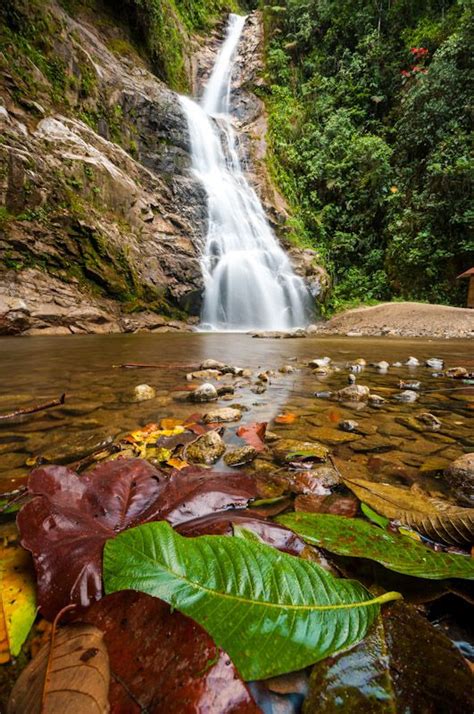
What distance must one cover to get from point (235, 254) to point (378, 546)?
13328 mm

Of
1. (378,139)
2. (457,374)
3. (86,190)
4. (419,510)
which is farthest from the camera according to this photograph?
(378,139)

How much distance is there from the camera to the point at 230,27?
23.5m

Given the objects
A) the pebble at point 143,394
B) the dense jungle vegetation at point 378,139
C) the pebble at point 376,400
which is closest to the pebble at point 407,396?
the pebble at point 376,400

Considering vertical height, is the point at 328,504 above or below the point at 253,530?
below

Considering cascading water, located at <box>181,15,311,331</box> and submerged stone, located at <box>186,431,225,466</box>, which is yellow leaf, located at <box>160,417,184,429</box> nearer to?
submerged stone, located at <box>186,431,225,466</box>

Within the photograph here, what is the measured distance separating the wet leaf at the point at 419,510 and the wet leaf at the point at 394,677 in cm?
34

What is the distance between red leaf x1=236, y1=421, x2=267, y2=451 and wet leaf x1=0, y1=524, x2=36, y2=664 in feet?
2.72

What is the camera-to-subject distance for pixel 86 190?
914 centimetres

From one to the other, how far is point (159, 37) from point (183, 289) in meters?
14.3

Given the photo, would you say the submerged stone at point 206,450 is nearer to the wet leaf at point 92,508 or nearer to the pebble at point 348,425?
the wet leaf at point 92,508

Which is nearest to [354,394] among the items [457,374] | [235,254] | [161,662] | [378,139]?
[457,374]

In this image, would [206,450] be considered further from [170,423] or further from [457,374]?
[457,374]

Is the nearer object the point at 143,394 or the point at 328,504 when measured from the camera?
the point at 328,504

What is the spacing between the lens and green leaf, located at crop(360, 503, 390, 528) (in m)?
0.76
